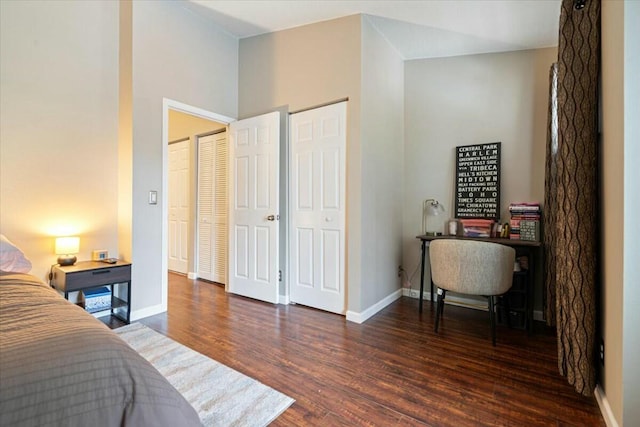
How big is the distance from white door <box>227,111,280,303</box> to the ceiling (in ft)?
3.29

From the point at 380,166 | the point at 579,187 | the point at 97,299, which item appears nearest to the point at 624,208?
the point at 579,187

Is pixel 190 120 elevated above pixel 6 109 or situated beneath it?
elevated above

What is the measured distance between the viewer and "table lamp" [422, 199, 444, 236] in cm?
356

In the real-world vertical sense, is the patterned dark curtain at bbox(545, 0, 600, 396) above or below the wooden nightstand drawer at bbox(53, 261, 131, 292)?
above

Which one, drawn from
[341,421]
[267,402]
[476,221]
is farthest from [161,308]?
[476,221]

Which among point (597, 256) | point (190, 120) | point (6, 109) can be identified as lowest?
point (597, 256)

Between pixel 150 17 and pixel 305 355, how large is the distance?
11.2 ft

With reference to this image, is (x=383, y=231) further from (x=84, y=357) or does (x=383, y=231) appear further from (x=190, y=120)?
(x=190, y=120)

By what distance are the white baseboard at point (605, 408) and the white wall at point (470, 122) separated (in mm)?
1489

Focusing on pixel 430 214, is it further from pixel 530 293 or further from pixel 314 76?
pixel 314 76

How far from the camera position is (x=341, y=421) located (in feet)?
5.08

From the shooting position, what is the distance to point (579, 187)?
1661 mm

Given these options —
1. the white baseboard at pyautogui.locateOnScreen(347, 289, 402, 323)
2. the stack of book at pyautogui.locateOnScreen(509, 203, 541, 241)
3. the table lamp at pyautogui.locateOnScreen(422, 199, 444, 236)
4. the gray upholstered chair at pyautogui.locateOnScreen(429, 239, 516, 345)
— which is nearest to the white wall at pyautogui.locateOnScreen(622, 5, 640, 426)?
the gray upholstered chair at pyautogui.locateOnScreen(429, 239, 516, 345)

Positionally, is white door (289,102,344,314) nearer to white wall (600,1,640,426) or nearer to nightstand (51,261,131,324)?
nightstand (51,261,131,324)
